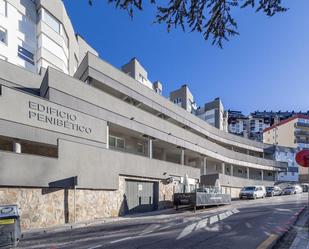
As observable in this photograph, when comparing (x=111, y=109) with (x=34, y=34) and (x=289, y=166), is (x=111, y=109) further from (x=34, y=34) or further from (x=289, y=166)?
(x=289, y=166)

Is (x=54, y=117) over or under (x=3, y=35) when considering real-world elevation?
under

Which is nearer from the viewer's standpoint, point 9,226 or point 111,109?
point 9,226

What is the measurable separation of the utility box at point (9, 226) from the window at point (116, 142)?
18934mm

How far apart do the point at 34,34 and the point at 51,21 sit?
232cm

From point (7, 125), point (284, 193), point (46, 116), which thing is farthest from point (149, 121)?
point (284, 193)

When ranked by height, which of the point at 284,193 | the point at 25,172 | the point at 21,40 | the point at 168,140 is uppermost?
the point at 21,40

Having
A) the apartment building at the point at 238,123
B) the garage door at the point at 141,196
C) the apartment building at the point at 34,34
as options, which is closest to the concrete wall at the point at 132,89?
the apartment building at the point at 34,34

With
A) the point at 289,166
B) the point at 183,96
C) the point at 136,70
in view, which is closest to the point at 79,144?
the point at 136,70

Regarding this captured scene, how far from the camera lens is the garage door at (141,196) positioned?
2500 centimetres

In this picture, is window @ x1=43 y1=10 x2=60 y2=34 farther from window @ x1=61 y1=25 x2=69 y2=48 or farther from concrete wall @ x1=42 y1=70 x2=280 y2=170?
concrete wall @ x1=42 y1=70 x2=280 y2=170

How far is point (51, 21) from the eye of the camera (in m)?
31.0

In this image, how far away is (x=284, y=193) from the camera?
52688 millimetres

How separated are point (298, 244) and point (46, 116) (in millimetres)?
15116

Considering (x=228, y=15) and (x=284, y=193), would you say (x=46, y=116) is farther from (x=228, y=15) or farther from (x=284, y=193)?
(x=284, y=193)
